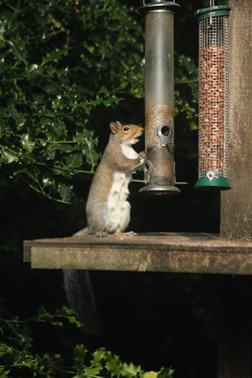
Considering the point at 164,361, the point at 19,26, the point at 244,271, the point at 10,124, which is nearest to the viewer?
the point at 244,271

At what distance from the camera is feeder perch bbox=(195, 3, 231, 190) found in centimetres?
378

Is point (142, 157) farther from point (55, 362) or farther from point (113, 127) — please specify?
point (55, 362)

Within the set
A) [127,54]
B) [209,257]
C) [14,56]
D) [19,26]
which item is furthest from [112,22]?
[209,257]

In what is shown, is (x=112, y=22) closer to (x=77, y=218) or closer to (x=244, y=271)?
(x=77, y=218)

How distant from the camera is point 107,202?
4.62 metres

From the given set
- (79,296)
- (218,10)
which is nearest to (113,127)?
(79,296)

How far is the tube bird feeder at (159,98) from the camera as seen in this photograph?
4.22 metres

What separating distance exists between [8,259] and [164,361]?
155 cm

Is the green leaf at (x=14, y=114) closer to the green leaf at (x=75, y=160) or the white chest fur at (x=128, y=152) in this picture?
the green leaf at (x=75, y=160)

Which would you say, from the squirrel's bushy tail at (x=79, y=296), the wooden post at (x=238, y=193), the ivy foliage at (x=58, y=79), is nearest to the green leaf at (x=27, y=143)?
the ivy foliage at (x=58, y=79)

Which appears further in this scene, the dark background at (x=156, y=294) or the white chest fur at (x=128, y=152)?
the dark background at (x=156, y=294)

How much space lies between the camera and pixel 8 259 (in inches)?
217

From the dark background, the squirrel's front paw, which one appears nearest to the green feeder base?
the squirrel's front paw

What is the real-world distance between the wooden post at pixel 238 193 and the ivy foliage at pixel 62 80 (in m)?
0.87
